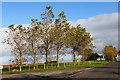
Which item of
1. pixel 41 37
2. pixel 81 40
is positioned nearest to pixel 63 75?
pixel 41 37

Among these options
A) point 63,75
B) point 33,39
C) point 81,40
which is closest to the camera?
point 63,75

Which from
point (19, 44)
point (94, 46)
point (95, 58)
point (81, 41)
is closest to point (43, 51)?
point (19, 44)

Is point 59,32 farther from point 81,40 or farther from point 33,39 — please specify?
point 81,40

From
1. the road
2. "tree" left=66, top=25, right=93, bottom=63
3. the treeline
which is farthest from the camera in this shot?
"tree" left=66, top=25, right=93, bottom=63

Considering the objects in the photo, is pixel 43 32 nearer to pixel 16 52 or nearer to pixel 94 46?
pixel 16 52

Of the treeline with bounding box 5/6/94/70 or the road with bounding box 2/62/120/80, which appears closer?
the road with bounding box 2/62/120/80

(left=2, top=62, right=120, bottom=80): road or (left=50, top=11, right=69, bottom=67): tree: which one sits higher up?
(left=50, top=11, right=69, bottom=67): tree

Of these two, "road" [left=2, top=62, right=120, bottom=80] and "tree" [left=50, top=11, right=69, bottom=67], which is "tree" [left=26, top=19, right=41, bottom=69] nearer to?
"tree" [left=50, top=11, right=69, bottom=67]

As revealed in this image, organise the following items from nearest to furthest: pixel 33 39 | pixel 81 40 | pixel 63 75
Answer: pixel 63 75 → pixel 33 39 → pixel 81 40

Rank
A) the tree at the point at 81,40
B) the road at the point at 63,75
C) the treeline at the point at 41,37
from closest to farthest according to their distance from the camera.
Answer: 1. the road at the point at 63,75
2. the treeline at the point at 41,37
3. the tree at the point at 81,40

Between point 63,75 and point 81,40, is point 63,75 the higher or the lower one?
the lower one

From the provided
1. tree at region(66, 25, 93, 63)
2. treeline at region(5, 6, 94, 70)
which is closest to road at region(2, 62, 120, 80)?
treeline at region(5, 6, 94, 70)

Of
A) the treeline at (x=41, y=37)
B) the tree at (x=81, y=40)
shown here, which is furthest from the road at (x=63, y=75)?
the tree at (x=81, y=40)

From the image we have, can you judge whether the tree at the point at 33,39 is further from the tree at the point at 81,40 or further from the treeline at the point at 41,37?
the tree at the point at 81,40
